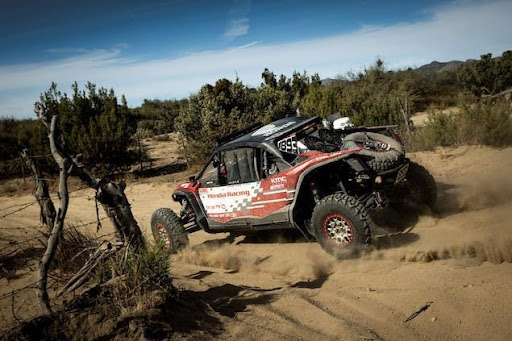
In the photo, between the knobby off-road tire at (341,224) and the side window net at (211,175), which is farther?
the side window net at (211,175)

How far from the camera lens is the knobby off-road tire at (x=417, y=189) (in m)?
6.54

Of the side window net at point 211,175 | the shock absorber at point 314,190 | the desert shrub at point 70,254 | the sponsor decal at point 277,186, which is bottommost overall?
the desert shrub at point 70,254

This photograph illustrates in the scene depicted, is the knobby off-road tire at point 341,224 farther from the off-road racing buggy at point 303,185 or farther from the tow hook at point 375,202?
the tow hook at point 375,202

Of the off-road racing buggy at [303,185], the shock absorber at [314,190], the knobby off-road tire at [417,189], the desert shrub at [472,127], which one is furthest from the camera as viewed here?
the desert shrub at [472,127]

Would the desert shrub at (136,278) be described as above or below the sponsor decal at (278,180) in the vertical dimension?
below

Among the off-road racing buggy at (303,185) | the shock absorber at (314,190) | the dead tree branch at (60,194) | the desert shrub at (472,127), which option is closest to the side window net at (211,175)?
the off-road racing buggy at (303,185)

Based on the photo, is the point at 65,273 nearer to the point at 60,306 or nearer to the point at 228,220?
the point at 60,306

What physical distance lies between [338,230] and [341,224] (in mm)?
101

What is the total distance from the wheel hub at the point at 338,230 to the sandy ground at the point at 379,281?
10.7 inches

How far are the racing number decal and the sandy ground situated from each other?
158cm

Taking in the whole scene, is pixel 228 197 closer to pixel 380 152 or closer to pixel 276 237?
pixel 276 237

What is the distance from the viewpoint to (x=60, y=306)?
3852 mm

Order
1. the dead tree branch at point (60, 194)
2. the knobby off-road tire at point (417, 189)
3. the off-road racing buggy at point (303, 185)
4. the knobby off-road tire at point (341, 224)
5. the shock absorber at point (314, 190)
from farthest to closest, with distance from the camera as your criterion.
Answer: the knobby off-road tire at point (417, 189) → the shock absorber at point (314, 190) → the off-road racing buggy at point (303, 185) → the knobby off-road tire at point (341, 224) → the dead tree branch at point (60, 194)

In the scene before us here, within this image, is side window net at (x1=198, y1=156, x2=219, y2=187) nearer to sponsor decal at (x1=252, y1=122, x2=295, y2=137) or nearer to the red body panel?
the red body panel
